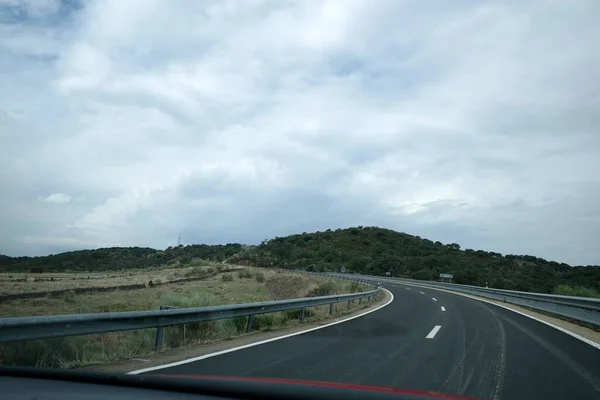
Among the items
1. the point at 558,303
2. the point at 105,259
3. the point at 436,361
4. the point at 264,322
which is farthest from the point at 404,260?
the point at 436,361

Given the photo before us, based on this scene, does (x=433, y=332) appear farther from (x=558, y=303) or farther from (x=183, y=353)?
(x=558, y=303)

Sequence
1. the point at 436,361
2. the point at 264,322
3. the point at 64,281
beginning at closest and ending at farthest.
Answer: the point at 436,361
the point at 264,322
the point at 64,281

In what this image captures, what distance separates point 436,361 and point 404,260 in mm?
80671

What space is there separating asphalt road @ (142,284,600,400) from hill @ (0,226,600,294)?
1757 inches

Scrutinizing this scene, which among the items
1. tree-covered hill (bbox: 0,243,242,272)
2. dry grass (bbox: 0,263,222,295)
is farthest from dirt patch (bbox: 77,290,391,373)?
tree-covered hill (bbox: 0,243,242,272)

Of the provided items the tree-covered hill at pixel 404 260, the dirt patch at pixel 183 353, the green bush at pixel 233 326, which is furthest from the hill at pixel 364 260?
the dirt patch at pixel 183 353

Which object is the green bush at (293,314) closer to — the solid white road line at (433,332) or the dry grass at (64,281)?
the solid white road line at (433,332)

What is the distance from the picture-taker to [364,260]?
87.0m

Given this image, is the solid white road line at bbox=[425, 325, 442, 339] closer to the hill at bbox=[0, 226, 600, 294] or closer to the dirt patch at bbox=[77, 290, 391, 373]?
the dirt patch at bbox=[77, 290, 391, 373]

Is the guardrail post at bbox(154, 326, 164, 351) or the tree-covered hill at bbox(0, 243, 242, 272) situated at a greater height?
the tree-covered hill at bbox(0, 243, 242, 272)

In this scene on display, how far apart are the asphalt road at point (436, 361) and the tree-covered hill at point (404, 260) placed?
43700 mm

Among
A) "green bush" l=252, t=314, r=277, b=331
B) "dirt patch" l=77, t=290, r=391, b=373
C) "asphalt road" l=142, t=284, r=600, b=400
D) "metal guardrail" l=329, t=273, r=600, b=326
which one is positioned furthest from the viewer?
"metal guardrail" l=329, t=273, r=600, b=326

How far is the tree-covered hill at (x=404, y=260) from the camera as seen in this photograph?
2532 inches

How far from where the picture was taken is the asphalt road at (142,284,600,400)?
6.77 m
